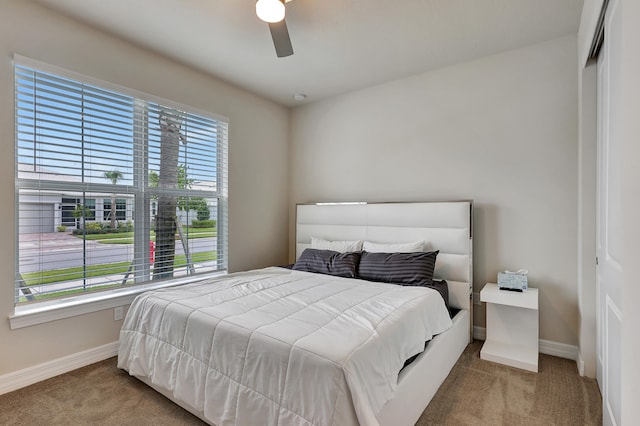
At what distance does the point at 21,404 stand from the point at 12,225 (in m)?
1.17

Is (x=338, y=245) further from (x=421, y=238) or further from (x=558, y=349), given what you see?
(x=558, y=349)

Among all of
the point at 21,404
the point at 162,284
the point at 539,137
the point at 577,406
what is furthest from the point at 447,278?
the point at 21,404

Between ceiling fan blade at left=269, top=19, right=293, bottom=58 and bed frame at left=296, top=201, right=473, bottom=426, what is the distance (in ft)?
6.16

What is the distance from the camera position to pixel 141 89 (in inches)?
112

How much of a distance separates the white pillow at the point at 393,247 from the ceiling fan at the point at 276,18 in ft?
6.55

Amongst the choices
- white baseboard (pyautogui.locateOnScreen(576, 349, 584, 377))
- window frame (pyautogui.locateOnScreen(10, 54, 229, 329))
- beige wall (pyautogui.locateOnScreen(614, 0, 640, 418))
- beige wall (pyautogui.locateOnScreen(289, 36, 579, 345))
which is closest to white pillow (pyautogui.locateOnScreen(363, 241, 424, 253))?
beige wall (pyautogui.locateOnScreen(289, 36, 579, 345))

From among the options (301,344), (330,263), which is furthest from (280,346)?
(330,263)

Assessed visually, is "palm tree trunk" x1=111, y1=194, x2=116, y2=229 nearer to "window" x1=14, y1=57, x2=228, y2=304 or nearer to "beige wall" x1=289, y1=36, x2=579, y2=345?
"window" x1=14, y1=57, x2=228, y2=304

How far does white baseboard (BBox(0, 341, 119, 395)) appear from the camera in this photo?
6.97 feet

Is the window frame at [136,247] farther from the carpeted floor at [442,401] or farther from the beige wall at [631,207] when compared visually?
the beige wall at [631,207]

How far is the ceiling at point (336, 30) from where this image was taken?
227 centimetres

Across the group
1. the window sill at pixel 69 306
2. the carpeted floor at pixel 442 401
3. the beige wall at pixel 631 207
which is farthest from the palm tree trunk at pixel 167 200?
the beige wall at pixel 631 207

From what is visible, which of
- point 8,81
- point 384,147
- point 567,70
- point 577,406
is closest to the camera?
point 577,406

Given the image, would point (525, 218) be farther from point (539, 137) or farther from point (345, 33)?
point (345, 33)
